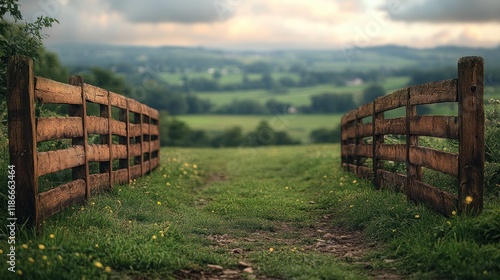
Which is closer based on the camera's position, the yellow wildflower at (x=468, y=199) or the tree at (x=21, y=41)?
the yellow wildflower at (x=468, y=199)

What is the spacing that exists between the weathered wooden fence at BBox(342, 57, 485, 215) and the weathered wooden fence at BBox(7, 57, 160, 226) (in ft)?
16.3

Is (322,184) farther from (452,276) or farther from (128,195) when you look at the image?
(452,276)

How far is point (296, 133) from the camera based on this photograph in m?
77.2

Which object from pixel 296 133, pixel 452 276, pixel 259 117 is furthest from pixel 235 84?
pixel 452 276

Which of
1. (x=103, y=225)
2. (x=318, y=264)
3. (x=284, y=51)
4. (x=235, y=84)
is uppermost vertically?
(x=284, y=51)

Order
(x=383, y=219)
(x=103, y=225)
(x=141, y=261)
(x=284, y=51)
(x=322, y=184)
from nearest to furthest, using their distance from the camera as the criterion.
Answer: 1. (x=141, y=261)
2. (x=103, y=225)
3. (x=383, y=219)
4. (x=322, y=184)
5. (x=284, y=51)

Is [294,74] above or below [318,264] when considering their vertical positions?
above

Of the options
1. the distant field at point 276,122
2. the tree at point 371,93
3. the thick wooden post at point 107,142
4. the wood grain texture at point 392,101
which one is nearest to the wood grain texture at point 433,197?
the wood grain texture at point 392,101

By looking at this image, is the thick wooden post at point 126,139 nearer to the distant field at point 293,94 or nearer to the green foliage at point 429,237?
the green foliage at point 429,237

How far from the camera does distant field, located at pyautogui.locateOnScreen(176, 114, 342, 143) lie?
77.6m

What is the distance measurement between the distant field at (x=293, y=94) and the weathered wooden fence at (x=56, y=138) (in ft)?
289

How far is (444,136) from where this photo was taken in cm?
652

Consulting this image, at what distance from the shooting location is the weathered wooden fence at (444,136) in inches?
232

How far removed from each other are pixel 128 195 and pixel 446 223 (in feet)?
17.8
